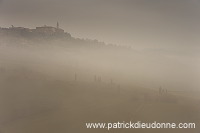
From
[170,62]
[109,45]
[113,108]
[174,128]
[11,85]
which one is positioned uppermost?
[109,45]

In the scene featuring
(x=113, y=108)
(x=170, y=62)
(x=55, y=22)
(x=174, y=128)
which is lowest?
(x=174, y=128)

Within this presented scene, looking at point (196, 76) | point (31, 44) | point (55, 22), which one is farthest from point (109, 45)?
point (196, 76)

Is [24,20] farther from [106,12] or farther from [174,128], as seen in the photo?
[174,128]

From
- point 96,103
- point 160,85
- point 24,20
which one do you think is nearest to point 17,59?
point 24,20

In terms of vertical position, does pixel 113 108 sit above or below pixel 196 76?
below

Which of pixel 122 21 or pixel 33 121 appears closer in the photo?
pixel 33 121

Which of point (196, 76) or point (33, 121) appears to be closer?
point (33, 121)

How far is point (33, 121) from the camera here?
6.64 feet

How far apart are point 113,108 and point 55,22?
86 centimetres

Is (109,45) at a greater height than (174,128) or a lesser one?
greater

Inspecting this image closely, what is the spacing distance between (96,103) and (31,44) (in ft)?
2.36

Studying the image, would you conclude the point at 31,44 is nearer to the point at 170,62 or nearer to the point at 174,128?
the point at 170,62

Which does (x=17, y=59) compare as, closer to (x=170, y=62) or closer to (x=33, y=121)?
(x=33, y=121)

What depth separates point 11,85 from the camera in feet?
6.91
